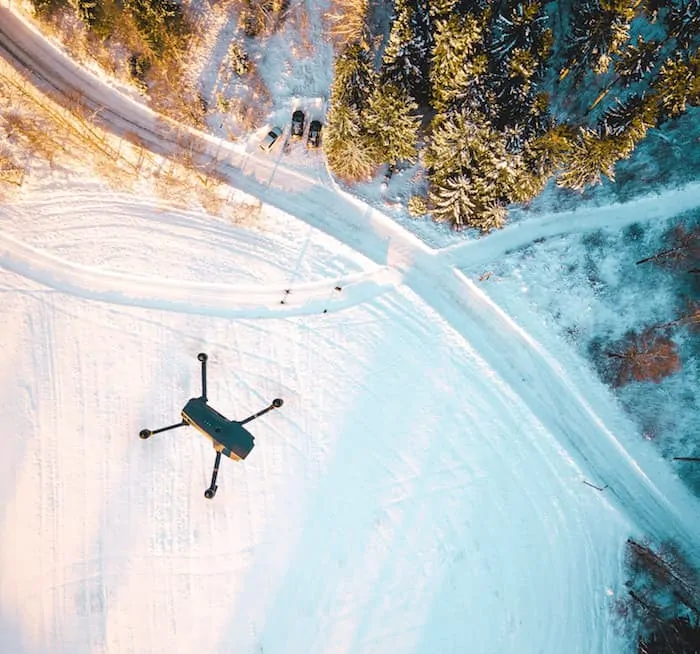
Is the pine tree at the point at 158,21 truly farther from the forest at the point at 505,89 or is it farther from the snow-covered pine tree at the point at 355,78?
the snow-covered pine tree at the point at 355,78

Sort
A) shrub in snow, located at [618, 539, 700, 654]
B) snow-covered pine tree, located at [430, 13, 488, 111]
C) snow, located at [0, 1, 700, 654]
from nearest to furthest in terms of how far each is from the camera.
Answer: snow-covered pine tree, located at [430, 13, 488, 111], shrub in snow, located at [618, 539, 700, 654], snow, located at [0, 1, 700, 654]

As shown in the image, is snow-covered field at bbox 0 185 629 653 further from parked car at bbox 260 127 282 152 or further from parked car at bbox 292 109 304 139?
parked car at bbox 292 109 304 139

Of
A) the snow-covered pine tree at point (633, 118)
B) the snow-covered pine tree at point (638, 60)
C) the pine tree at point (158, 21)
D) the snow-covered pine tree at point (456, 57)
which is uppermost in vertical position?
the pine tree at point (158, 21)

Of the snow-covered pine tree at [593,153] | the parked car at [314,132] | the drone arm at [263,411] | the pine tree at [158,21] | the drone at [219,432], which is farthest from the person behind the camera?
the parked car at [314,132]

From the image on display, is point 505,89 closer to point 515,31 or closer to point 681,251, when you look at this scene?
point 515,31

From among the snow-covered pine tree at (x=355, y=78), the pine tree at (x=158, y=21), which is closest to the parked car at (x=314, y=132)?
the snow-covered pine tree at (x=355, y=78)

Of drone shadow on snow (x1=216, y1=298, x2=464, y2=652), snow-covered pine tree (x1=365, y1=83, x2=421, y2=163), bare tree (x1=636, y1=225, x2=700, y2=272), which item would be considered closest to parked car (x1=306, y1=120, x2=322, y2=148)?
snow-covered pine tree (x1=365, y1=83, x2=421, y2=163)
